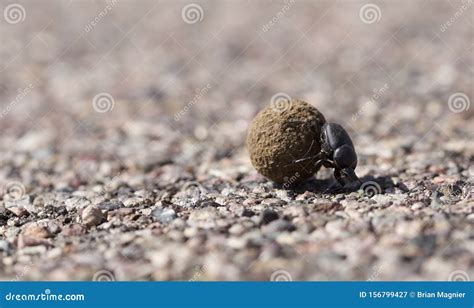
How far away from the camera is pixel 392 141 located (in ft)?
33.6

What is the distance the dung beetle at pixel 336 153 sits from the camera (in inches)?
293

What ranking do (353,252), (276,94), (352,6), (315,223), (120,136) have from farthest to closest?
(352,6)
(276,94)
(120,136)
(315,223)
(353,252)

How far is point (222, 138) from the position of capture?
11164 mm

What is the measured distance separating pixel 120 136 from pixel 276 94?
3875 mm

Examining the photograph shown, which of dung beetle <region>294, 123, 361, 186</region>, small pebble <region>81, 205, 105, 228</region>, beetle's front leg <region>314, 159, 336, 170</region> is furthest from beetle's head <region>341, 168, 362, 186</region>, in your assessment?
small pebble <region>81, 205, 105, 228</region>

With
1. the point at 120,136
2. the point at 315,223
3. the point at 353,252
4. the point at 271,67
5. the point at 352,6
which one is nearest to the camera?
the point at 353,252

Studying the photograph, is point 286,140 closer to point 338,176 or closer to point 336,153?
point 336,153

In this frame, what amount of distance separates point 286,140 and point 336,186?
3.43ft

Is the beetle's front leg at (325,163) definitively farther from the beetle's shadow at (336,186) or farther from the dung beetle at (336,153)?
the beetle's shadow at (336,186)

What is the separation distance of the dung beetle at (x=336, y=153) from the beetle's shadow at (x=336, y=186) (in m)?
0.21

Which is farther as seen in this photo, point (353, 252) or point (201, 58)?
point (201, 58)

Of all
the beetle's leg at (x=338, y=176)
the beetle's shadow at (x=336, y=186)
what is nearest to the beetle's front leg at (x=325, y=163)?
the beetle's leg at (x=338, y=176)
